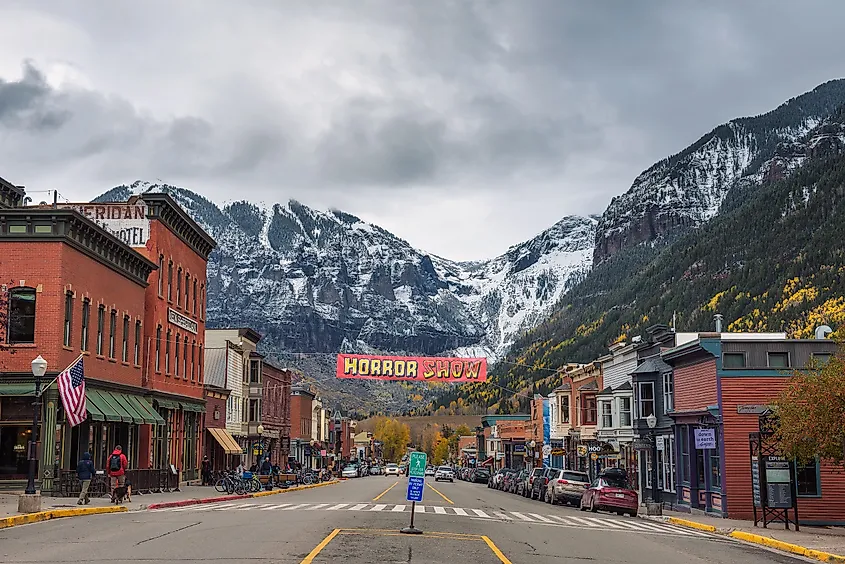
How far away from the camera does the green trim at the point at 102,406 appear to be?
41.7 metres

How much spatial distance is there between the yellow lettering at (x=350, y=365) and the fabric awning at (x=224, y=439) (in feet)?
30.6

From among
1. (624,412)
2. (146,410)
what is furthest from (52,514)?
(624,412)

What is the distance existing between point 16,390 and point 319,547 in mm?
23226

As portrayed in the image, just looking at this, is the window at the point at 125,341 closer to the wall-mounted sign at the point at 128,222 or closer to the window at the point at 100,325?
the window at the point at 100,325

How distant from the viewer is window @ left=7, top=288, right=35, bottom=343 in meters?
39.1

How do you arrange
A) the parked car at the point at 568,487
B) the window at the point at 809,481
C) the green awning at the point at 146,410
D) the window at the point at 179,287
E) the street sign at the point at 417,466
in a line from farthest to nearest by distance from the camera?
the window at the point at 179,287, the green awning at the point at 146,410, the parked car at the point at 568,487, the window at the point at 809,481, the street sign at the point at 417,466

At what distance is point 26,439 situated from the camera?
3909cm

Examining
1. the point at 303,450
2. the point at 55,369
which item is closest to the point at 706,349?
the point at 55,369

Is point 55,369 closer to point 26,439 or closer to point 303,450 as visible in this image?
point 26,439

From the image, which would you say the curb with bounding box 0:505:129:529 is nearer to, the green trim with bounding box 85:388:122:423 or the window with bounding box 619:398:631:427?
the green trim with bounding box 85:388:122:423

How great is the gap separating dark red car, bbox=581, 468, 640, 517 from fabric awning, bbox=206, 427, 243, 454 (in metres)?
32.3

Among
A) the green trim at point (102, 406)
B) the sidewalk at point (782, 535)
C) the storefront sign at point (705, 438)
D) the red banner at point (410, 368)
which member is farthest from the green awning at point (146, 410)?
the storefront sign at point (705, 438)

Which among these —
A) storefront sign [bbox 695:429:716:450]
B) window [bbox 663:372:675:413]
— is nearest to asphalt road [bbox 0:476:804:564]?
storefront sign [bbox 695:429:716:450]

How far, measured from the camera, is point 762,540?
93.1ft
